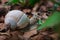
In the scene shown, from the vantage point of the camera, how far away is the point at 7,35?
4.26 feet

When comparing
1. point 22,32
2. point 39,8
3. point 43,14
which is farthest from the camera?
point 39,8

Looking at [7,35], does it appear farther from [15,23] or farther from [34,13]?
[34,13]

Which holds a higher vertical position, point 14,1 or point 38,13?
point 14,1

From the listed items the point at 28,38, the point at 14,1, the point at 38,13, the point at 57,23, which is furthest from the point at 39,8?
the point at 57,23

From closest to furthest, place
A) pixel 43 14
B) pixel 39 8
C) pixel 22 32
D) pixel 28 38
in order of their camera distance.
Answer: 1. pixel 28 38
2. pixel 22 32
3. pixel 43 14
4. pixel 39 8

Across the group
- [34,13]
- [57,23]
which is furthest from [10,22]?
[57,23]

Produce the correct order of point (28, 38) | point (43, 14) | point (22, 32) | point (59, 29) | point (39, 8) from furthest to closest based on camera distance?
point (39, 8) < point (43, 14) < point (22, 32) < point (28, 38) < point (59, 29)

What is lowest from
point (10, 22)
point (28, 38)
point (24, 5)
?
point (28, 38)

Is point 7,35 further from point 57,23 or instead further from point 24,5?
point 57,23

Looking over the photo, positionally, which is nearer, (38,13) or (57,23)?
(57,23)

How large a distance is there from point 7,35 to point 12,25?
132 millimetres

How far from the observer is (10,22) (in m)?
1.41

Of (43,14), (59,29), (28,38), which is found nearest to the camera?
(59,29)

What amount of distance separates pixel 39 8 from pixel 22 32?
0.50m
